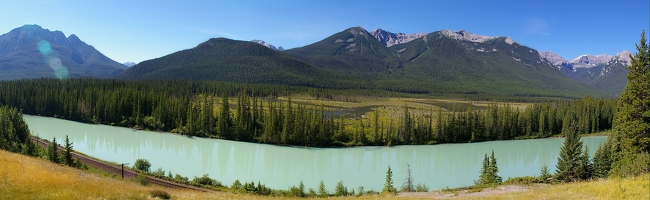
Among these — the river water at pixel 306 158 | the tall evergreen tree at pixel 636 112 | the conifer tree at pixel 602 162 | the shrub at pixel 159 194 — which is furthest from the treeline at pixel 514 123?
the shrub at pixel 159 194

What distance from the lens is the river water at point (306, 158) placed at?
51.9m

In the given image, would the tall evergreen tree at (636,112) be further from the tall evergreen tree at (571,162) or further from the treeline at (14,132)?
the treeline at (14,132)

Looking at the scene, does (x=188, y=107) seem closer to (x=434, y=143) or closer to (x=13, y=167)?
(x=434, y=143)

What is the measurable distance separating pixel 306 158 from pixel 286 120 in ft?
55.2

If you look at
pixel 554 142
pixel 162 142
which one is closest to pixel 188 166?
pixel 162 142

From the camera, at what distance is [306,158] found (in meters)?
65.7

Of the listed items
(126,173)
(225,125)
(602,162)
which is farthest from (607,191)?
(225,125)

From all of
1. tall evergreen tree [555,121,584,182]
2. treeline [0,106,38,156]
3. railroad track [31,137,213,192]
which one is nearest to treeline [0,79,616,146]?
treeline [0,106,38,156]

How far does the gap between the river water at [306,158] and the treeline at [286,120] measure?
160 inches

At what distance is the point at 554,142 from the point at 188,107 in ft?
323

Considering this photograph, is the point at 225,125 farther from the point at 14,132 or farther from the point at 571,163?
the point at 571,163

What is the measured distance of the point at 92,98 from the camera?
110m

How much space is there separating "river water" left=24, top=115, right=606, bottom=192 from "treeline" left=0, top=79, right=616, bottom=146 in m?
4.06

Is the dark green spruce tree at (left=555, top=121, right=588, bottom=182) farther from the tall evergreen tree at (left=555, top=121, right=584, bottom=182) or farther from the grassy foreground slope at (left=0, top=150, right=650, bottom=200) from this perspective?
the grassy foreground slope at (left=0, top=150, right=650, bottom=200)
